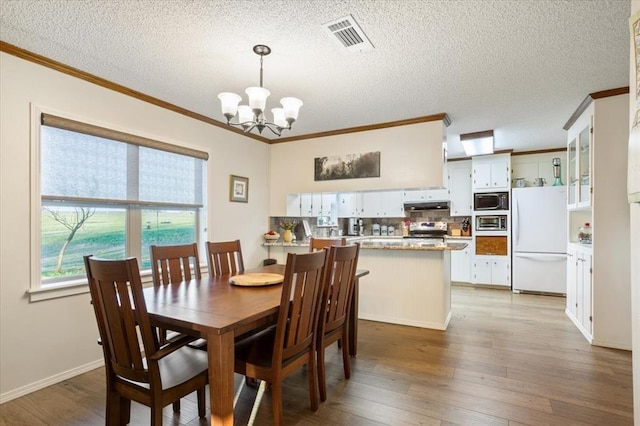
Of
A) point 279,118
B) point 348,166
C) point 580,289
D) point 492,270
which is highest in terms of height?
point 279,118

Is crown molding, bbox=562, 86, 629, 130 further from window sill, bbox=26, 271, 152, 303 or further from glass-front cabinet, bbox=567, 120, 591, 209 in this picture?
window sill, bbox=26, 271, 152, 303

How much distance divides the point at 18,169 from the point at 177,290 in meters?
1.46

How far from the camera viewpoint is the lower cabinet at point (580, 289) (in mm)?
3246

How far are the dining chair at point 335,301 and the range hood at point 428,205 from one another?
155 inches

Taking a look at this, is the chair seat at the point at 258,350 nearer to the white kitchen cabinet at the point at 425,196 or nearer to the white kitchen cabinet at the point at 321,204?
the white kitchen cabinet at the point at 321,204

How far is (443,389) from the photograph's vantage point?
2.28m

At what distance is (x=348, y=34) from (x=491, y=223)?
188 inches

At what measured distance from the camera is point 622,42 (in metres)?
2.23

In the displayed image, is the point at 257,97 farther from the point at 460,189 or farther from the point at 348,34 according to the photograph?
the point at 460,189

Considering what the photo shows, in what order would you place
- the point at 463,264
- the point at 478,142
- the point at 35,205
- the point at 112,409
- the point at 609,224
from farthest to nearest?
the point at 463,264 → the point at 478,142 → the point at 609,224 → the point at 35,205 → the point at 112,409

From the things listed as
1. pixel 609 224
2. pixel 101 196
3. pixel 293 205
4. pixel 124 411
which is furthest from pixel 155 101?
pixel 609 224

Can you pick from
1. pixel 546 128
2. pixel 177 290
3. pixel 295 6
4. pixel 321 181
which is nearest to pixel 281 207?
pixel 321 181

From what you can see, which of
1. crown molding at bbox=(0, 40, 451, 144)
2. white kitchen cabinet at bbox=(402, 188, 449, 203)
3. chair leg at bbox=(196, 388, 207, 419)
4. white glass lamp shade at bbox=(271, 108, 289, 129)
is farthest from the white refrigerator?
chair leg at bbox=(196, 388, 207, 419)

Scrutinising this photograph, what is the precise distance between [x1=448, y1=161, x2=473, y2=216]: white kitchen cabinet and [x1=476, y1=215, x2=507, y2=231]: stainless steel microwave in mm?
274
